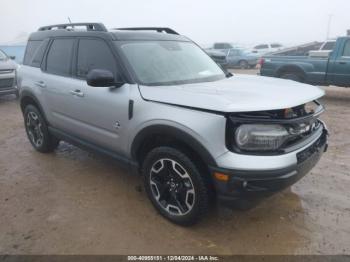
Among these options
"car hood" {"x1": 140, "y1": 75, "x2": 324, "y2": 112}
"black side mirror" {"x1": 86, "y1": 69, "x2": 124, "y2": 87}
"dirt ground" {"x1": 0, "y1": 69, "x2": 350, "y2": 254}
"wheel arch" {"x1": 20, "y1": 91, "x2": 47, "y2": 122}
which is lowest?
"dirt ground" {"x1": 0, "y1": 69, "x2": 350, "y2": 254}

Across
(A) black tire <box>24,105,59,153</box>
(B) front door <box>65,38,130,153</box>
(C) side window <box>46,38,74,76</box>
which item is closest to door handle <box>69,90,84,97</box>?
(B) front door <box>65,38,130,153</box>

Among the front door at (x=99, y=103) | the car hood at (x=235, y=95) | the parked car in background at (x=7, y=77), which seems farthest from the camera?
the parked car in background at (x=7, y=77)

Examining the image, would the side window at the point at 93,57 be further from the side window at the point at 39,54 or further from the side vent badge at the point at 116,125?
the side window at the point at 39,54

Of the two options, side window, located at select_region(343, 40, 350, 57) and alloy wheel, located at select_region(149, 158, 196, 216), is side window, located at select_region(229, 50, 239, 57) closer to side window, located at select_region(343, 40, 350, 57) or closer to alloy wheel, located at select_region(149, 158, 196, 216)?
side window, located at select_region(343, 40, 350, 57)

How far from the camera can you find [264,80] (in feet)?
11.8

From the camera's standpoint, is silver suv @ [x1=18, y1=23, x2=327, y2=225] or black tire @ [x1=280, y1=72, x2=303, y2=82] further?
black tire @ [x1=280, y1=72, x2=303, y2=82]

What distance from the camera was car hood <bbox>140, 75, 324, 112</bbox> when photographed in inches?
98.6

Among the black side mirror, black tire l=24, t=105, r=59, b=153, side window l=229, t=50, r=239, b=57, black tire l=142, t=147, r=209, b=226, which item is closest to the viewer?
black tire l=142, t=147, r=209, b=226

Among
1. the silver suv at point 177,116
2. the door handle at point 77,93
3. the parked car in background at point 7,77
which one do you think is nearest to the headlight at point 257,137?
the silver suv at point 177,116

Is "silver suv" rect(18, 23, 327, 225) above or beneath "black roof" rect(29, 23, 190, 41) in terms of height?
beneath

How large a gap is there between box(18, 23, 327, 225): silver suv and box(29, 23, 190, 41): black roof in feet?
0.07

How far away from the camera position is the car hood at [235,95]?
2.50 metres

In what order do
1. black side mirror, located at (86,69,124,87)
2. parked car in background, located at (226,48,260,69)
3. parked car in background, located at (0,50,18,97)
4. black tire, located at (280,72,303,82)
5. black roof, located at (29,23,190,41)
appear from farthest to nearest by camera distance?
1. parked car in background, located at (226,48,260,69)
2. black tire, located at (280,72,303,82)
3. parked car in background, located at (0,50,18,97)
4. black roof, located at (29,23,190,41)
5. black side mirror, located at (86,69,124,87)

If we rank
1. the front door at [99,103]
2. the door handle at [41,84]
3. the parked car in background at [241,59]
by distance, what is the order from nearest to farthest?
the front door at [99,103], the door handle at [41,84], the parked car in background at [241,59]
